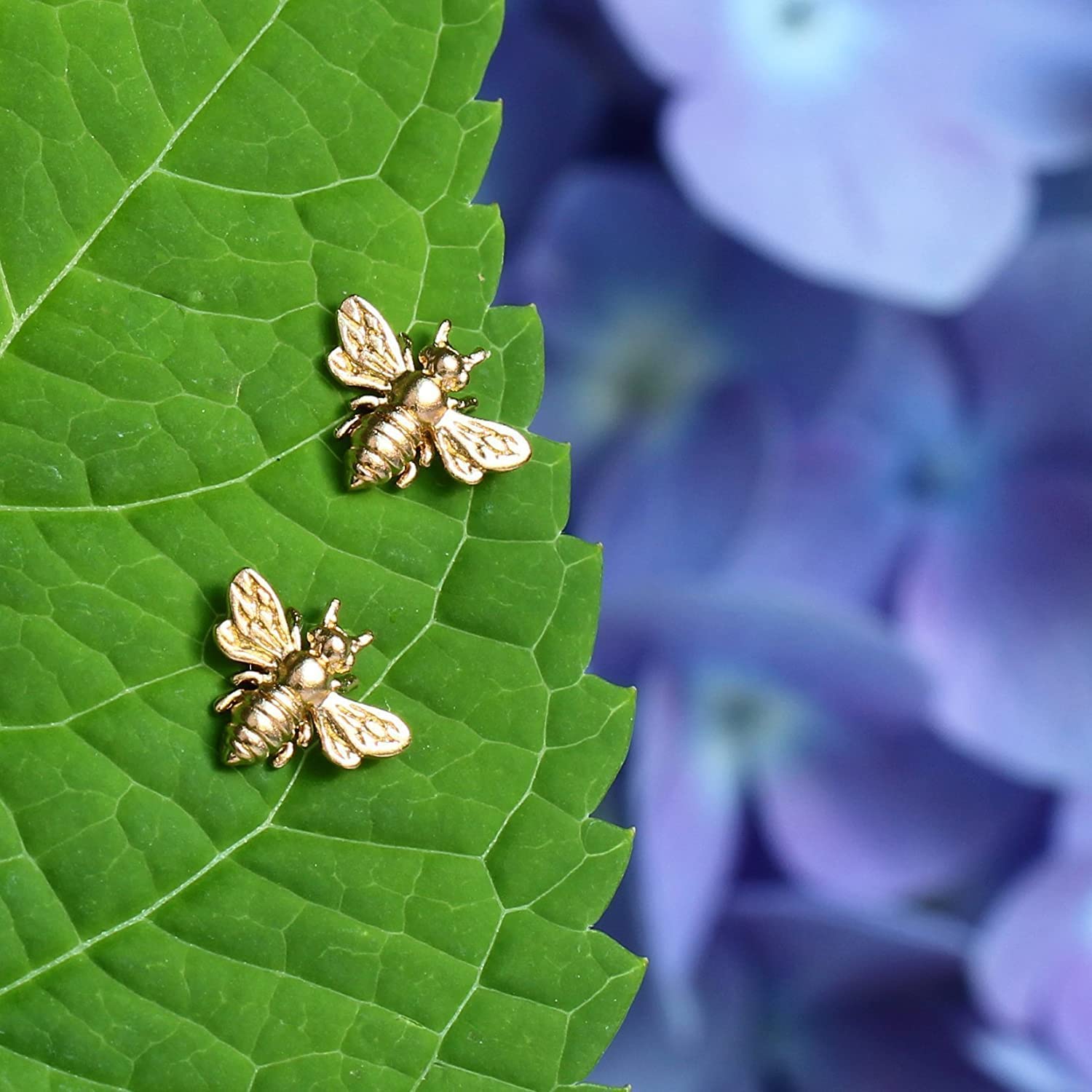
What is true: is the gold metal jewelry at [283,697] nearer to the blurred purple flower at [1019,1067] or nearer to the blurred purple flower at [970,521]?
the blurred purple flower at [970,521]

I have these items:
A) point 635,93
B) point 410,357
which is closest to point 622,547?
point 635,93

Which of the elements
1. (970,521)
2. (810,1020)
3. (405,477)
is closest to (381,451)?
(405,477)

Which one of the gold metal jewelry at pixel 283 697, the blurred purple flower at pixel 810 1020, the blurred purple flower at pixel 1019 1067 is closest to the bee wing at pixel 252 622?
the gold metal jewelry at pixel 283 697

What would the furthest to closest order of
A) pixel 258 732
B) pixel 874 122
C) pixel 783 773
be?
1. pixel 783 773
2. pixel 874 122
3. pixel 258 732

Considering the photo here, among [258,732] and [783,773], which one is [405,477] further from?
[783,773]

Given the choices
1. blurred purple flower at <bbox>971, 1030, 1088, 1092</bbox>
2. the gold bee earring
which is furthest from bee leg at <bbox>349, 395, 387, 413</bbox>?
blurred purple flower at <bbox>971, 1030, 1088, 1092</bbox>

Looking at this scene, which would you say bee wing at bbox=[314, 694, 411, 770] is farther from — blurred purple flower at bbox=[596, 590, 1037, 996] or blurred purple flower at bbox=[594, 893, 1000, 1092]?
blurred purple flower at bbox=[594, 893, 1000, 1092]
